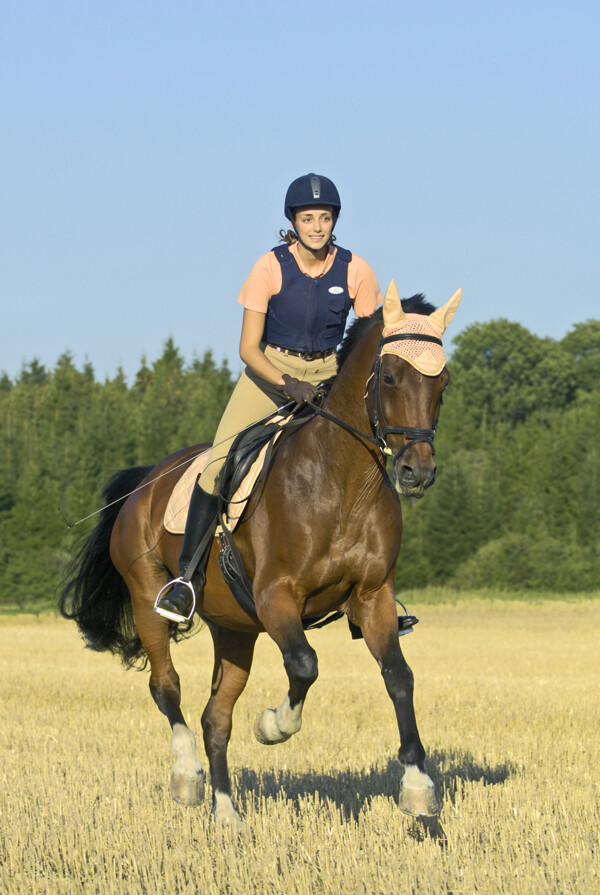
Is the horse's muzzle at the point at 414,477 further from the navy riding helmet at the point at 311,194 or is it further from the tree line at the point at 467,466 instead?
the tree line at the point at 467,466

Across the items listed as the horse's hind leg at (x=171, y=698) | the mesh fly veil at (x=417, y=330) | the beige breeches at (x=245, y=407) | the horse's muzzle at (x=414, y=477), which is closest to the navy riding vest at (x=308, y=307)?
the beige breeches at (x=245, y=407)

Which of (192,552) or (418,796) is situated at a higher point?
(192,552)

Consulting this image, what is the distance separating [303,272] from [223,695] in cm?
300

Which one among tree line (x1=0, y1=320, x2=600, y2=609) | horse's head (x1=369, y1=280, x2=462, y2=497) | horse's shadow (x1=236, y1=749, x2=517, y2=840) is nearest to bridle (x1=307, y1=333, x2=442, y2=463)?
horse's head (x1=369, y1=280, x2=462, y2=497)

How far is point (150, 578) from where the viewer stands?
8.35m

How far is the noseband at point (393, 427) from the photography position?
5383 mm

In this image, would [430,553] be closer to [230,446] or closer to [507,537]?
[507,537]

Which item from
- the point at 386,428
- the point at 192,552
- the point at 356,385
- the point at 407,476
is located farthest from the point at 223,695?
the point at 407,476

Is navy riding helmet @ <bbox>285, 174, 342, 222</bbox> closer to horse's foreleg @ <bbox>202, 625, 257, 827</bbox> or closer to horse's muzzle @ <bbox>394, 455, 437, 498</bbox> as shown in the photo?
horse's muzzle @ <bbox>394, 455, 437, 498</bbox>

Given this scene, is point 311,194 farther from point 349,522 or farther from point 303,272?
point 349,522

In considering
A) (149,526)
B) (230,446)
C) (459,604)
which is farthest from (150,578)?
(459,604)

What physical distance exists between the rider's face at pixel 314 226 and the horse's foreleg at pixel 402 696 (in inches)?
82.2

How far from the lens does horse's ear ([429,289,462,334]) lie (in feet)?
18.9

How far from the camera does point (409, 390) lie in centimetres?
548
